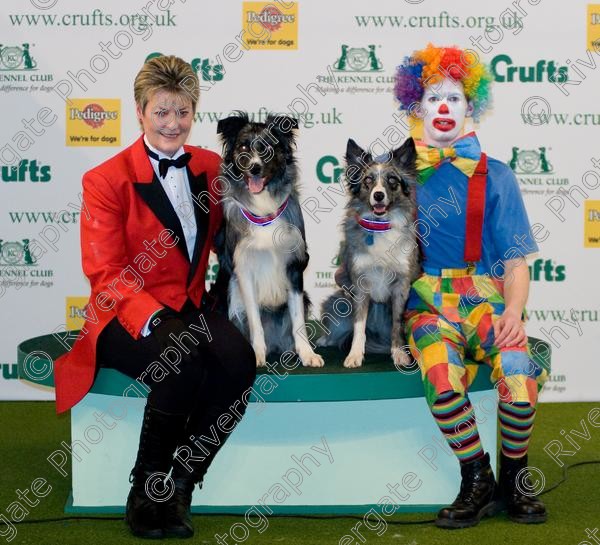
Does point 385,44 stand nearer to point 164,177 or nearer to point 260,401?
point 164,177

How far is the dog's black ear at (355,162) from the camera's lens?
3.42m

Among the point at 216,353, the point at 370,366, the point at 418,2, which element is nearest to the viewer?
the point at 216,353

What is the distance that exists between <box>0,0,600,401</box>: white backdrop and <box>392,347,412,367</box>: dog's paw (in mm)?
1717

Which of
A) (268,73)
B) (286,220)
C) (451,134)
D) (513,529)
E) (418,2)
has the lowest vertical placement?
(513,529)

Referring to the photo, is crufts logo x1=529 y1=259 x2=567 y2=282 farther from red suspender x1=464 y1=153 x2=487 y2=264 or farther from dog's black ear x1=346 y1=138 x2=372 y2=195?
dog's black ear x1=346 y1=138 x2=372 y2=195

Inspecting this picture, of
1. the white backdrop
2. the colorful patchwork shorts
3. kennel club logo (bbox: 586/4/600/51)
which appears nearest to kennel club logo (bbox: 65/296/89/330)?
the white backdrop

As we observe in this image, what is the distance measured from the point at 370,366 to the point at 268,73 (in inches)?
84.1

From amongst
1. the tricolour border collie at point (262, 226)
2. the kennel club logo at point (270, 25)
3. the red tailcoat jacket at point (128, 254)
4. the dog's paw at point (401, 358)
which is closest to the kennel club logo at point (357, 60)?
the kennel club logo at point (270, 25)

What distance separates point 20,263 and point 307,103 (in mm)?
1786

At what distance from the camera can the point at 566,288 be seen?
196 inches

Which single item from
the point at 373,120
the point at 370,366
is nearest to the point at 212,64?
the point at 373,120

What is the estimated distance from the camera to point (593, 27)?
191 inches

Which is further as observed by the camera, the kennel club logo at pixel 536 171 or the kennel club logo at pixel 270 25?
the kennel club logo at pixel 536 171

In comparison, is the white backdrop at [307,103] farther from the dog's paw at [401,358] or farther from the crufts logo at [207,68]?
the dog's paw at [401,358]
